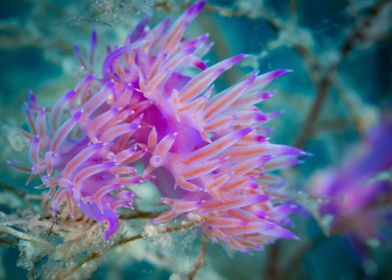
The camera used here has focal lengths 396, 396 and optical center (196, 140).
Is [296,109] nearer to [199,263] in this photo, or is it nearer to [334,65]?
[334,65]

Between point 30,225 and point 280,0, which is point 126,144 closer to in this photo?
point 30,225

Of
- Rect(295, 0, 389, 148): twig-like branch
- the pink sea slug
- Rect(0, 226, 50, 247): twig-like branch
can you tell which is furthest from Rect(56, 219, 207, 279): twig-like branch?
Rect(295, 0, 389, 148): twig-like branch

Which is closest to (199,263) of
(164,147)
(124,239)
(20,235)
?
(124,239)

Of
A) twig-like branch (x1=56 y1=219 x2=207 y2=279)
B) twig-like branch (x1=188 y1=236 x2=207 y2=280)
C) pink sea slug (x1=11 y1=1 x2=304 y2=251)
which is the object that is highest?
pink sea slug (x1=11 y1=1 x2=304 y2=251)

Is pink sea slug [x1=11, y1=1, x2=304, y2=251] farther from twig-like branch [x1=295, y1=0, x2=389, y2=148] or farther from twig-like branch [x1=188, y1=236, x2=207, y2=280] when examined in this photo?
twig-like branch [x1=295, y1=0, x2=389, y2=148]

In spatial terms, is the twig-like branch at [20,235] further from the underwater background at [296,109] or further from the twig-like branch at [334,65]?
the twig-like branch at [334,65]

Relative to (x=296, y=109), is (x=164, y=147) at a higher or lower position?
higher

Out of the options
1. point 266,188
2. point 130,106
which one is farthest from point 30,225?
point 266,188
